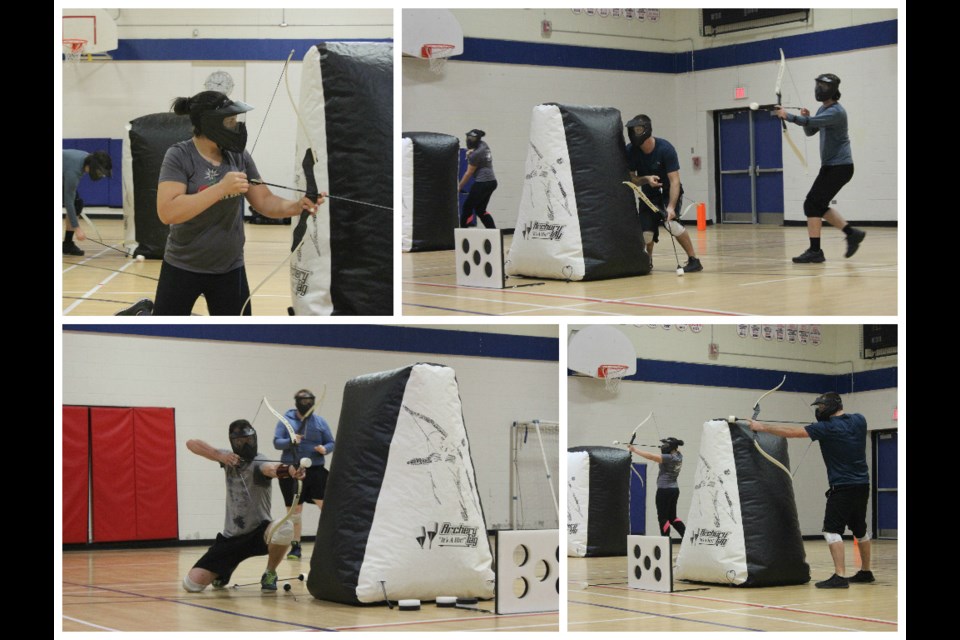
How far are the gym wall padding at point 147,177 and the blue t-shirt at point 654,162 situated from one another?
162 inches

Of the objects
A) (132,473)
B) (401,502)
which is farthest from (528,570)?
(132,473)

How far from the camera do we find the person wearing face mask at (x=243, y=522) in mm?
4801

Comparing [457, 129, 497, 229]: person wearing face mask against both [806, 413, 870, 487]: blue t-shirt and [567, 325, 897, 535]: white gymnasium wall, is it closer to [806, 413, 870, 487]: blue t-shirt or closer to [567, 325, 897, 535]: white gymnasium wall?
[567, 325, 897, 535]: white gymnasium wall

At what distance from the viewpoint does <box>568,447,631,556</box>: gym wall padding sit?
8836 mm

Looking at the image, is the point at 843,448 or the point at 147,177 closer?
the point at 843,448

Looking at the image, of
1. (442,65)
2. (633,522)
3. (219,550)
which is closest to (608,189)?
(219,550)

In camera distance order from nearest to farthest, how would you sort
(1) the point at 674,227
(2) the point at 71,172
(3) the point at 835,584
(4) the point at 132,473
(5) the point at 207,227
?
(5) the point at 207,227, (3) the point at 835,584, (1) the point at 674,227, (4) the point at 132,473, (2) the point at 71,172

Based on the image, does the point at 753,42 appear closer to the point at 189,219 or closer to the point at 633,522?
the point at 633,522

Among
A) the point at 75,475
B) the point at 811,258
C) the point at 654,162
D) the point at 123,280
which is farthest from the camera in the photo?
the point at 75,475

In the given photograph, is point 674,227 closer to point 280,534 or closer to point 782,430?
point 782,430

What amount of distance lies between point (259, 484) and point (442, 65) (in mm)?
9376

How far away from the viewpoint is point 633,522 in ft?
36.8

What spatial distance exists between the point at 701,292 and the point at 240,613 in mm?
3145

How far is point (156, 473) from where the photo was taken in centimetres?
871
